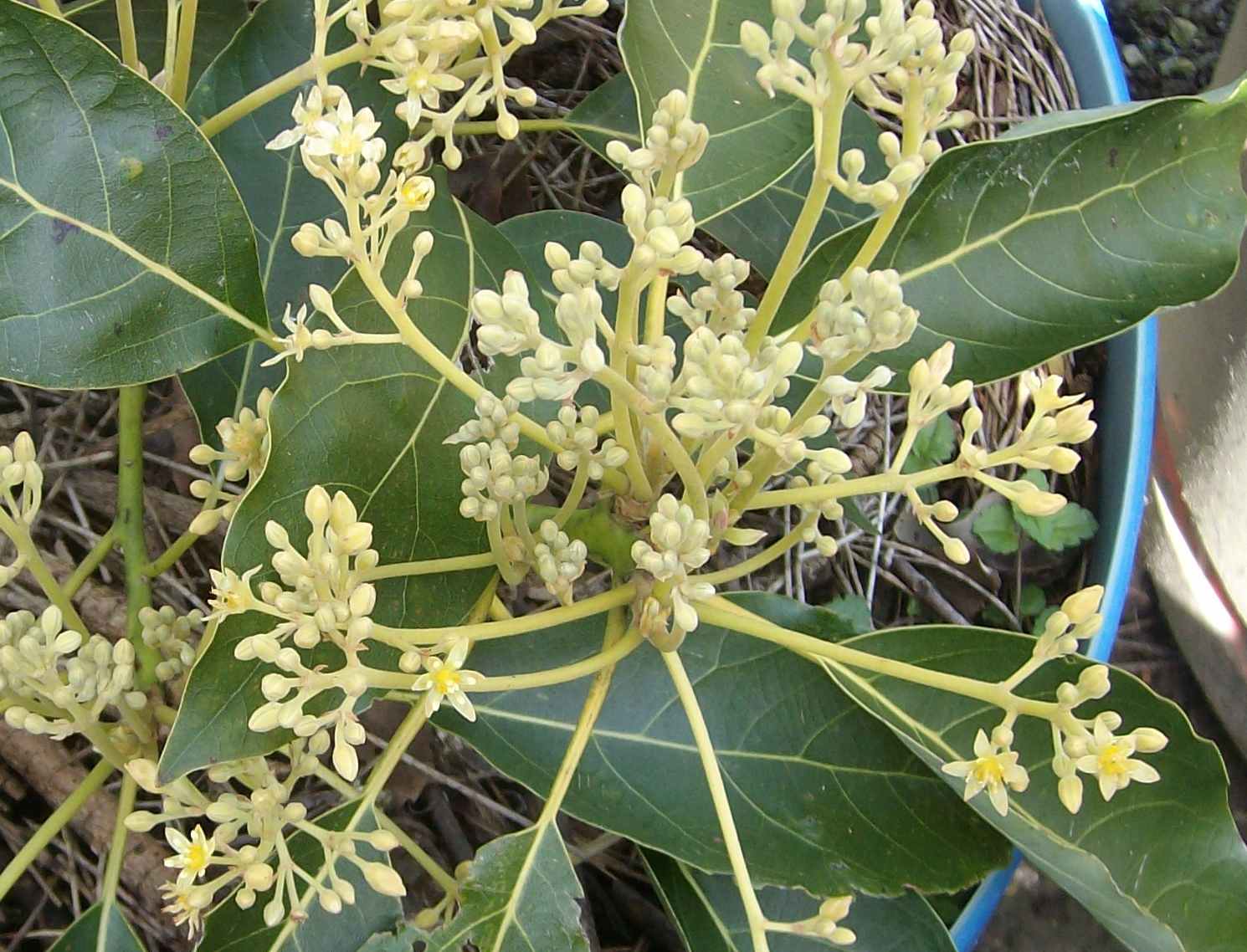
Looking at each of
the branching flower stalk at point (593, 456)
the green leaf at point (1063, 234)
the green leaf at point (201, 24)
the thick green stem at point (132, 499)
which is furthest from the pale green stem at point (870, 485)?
the green leaf at point (201, 24)

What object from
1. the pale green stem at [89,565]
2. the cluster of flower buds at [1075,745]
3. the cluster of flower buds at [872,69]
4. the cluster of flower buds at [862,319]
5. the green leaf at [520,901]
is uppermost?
the cluster of flower buds at [872,69]

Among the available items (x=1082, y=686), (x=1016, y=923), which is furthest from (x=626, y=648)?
(x=1016, y=923)

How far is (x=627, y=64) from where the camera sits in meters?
0.68

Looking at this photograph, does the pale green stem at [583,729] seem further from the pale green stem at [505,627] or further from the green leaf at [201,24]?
the green leaf at [201,24]

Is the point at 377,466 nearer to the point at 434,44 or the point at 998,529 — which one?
the point at 434,44

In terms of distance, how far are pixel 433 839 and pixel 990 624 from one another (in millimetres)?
523

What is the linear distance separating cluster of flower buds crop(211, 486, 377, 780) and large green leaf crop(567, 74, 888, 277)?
0.42 metres

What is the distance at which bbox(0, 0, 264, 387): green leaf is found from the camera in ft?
2.07

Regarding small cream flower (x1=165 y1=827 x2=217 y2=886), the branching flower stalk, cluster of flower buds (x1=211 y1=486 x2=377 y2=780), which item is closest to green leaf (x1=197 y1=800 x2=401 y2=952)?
the branching flower stalk

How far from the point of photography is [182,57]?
711 mm

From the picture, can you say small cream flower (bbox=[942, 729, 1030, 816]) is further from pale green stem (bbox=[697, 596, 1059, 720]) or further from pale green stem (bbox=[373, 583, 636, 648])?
pale green stem (bbox=[373, 583, 636, 648])

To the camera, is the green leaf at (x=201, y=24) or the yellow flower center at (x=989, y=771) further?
the green leaf at (x=201, y=24)

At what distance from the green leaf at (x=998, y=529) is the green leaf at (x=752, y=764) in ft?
0.99

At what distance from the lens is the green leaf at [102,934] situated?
29.4 inches
